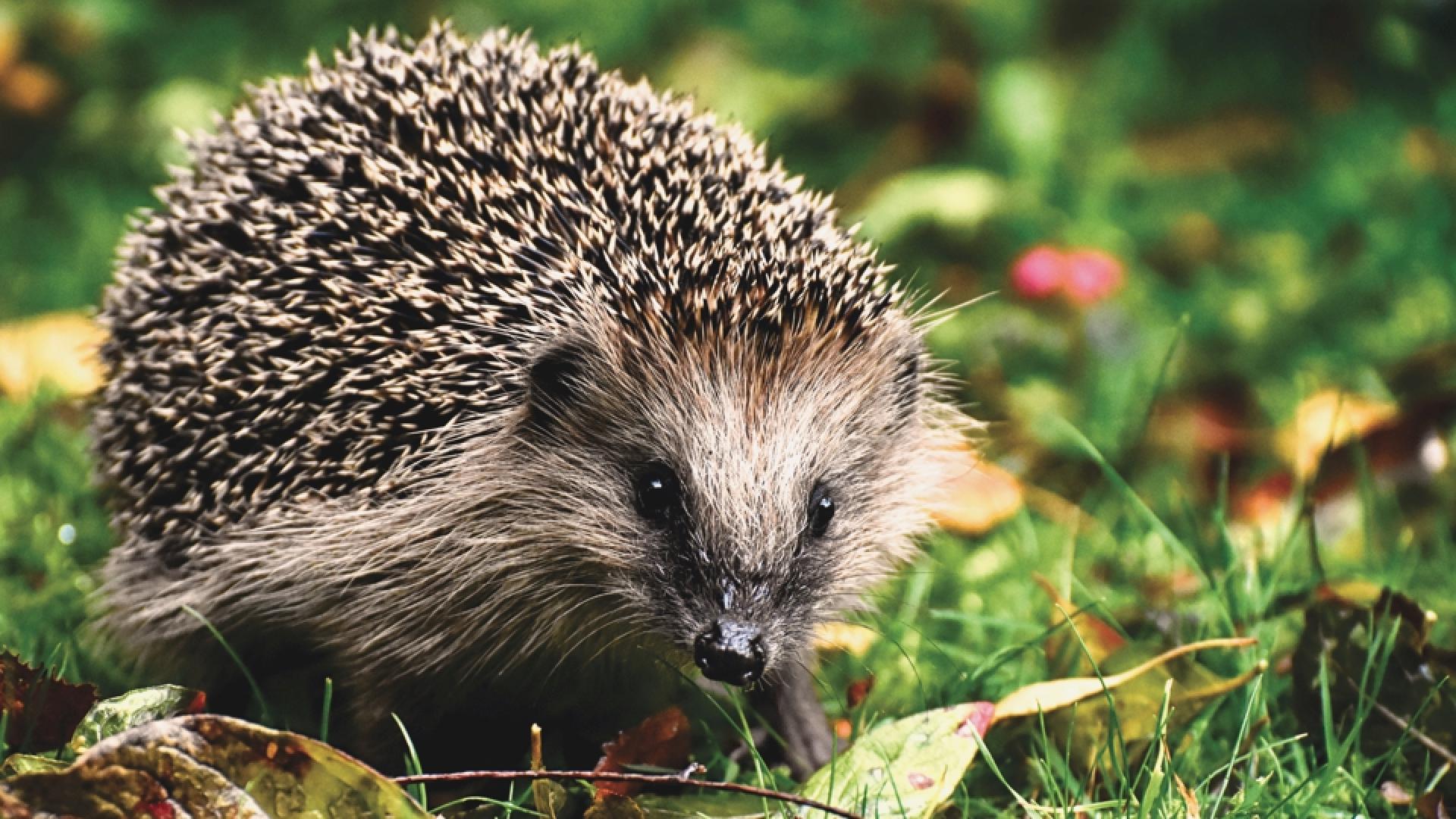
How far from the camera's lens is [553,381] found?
286cm

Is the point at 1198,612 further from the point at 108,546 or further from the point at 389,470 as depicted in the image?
the point at 108,546

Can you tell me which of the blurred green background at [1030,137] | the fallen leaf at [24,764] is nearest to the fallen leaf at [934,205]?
the blurred green background at [1030,137]

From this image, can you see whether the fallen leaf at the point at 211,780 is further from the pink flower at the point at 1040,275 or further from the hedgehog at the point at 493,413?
the pink flower at the point at 1040,275

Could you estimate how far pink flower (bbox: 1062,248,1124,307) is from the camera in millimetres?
4926

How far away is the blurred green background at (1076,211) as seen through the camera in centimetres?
372

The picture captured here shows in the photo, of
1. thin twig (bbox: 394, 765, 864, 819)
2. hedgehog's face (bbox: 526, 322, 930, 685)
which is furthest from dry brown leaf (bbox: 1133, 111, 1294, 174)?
thin twig (bbox: 394, 765, 864, 819)

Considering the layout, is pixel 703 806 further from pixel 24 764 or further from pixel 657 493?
pixel 24 764

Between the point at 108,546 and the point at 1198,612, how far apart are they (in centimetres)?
260

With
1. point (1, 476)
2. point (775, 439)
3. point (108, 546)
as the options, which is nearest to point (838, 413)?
point (775, 439)

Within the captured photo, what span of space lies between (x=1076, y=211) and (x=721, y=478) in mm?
3311

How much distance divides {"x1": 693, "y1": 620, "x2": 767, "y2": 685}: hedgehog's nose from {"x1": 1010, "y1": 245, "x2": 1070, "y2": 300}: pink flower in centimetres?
278

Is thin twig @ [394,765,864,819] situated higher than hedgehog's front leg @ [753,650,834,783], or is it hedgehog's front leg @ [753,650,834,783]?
thin twig @ [394,765,864,819]

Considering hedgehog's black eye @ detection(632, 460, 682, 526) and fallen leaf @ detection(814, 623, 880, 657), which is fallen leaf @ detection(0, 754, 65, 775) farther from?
fallen leaf @ detection(814, 623, 880, 657)

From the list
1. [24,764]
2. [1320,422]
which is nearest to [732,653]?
[24,764]
